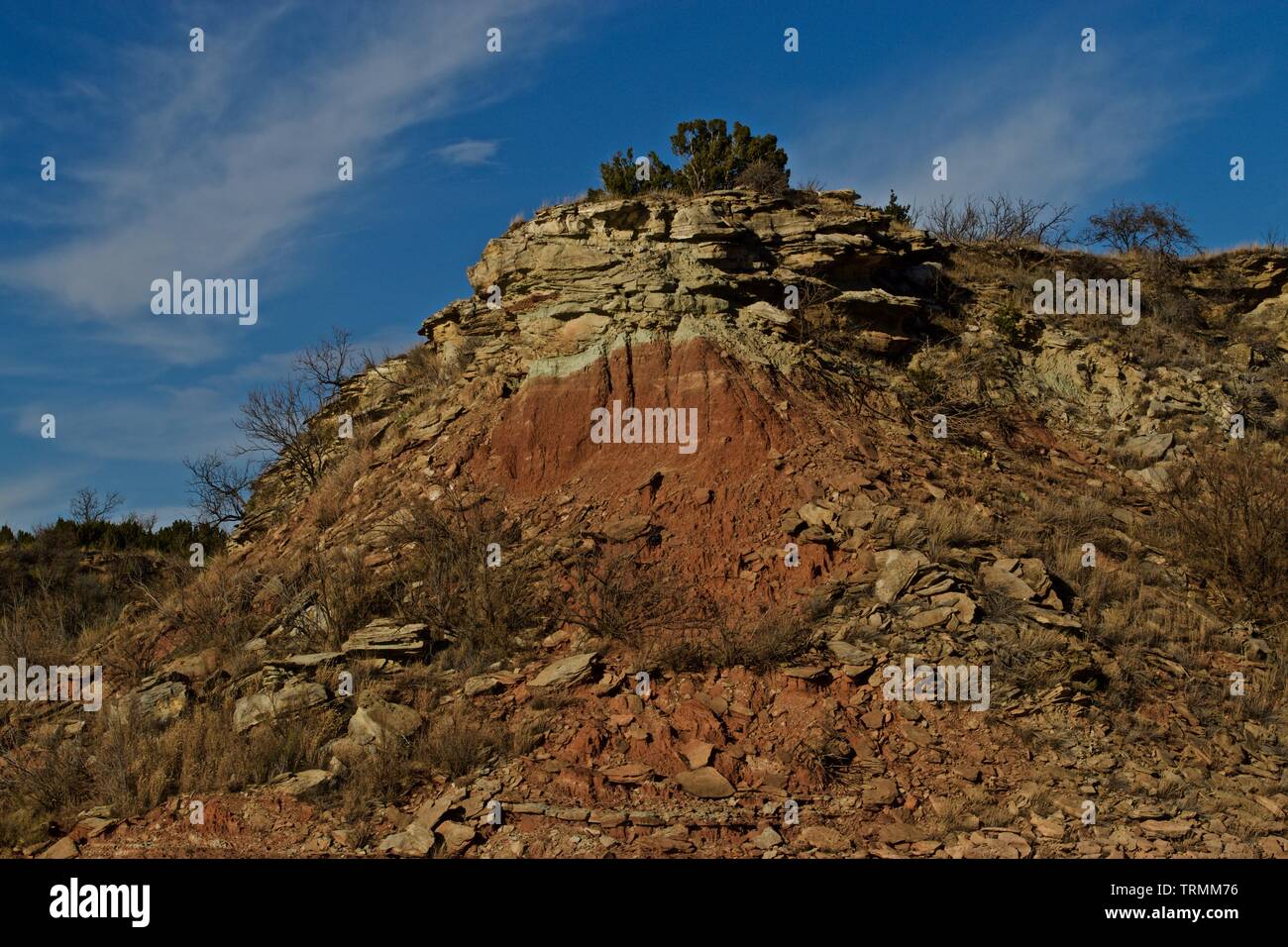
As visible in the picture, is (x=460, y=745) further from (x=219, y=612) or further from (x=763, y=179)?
(x=763, y=179)

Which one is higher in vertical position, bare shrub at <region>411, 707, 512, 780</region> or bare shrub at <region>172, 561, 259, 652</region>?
bare shrub at <region>172, 561, 259, 652</region>

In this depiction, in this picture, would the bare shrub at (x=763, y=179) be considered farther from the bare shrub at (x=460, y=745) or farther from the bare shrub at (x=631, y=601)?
the bare shrub at (x=460, y=745)

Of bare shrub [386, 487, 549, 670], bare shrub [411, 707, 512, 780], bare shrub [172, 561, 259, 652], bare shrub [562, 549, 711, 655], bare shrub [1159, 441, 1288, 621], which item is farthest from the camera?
bare shrub [172, 561, 259, 652]

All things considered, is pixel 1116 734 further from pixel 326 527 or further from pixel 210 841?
pixel 326 527

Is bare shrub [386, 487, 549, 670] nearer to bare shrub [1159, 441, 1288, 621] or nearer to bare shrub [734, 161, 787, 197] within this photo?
bare shrub [1159, 441, 1288, 621]

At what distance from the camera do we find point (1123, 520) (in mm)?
12883

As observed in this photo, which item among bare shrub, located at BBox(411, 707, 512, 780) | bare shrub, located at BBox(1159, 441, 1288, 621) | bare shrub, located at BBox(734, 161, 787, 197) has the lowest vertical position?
bare shrub, located at BBox(411, 707, 512, 780)

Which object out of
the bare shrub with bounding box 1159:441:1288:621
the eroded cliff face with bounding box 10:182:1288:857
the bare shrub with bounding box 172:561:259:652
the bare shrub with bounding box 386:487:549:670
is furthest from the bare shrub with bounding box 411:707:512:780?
the bare shrub with bounding box 1159:441:1288:621

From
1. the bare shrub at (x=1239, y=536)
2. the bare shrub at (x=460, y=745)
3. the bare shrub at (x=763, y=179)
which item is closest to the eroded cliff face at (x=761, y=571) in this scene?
the bare shrub at (x=460, y=745)

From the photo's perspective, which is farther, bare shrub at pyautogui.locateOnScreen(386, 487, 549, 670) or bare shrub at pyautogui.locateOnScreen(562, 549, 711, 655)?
bare shrub at pyautogui.locateOnScreen(386, 487, 549, 670)

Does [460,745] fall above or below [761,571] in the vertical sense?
below

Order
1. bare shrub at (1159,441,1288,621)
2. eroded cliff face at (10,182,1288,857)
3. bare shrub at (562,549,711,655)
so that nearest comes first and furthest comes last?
eroded cliff face at (10,182,1288,857) < bare shrub at (562,549,711,655) < bare shrub at (1159,441,1288,621)

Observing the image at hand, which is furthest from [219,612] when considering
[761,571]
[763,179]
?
[763,179]

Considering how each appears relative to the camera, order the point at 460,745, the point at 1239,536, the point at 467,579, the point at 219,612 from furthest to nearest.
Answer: the point at 219,612 → the point at 1239,536 → the point at 467,579 → the point at 460,745
